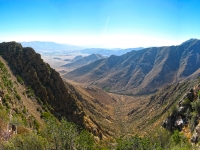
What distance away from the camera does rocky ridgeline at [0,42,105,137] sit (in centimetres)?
6153

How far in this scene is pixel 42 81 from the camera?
65.3 m

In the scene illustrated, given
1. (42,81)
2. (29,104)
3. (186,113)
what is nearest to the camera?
(29,104)

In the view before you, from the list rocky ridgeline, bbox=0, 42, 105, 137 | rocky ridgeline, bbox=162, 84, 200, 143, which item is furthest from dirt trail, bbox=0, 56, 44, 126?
rocky ridgeline, bbox=162, 84, 200, 143

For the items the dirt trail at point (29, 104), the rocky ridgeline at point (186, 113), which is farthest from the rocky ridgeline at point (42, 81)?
the rocky ridgeline at point (186, 113)

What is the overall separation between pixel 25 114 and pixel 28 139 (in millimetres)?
23204

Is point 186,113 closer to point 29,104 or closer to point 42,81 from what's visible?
point 29,104

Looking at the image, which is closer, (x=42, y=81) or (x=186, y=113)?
(x=186, y=113)

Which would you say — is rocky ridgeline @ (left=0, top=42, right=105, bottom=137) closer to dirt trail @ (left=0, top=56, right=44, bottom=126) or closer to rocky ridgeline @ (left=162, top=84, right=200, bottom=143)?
dirt trail @ (left=0, top=56, right=44, bottom=126)

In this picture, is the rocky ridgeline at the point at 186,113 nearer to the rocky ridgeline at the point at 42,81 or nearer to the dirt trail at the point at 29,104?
the rocky ridgeline at the point at 42,81

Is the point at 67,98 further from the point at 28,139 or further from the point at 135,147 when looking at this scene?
the point at 28,139

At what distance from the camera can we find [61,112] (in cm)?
6272

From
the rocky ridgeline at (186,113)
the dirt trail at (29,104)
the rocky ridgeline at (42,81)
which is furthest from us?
the rocky ridgeline at (42,81)

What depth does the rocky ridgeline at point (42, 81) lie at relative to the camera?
61534mm

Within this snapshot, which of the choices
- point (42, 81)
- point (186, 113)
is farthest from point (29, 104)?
point (186, 113)
